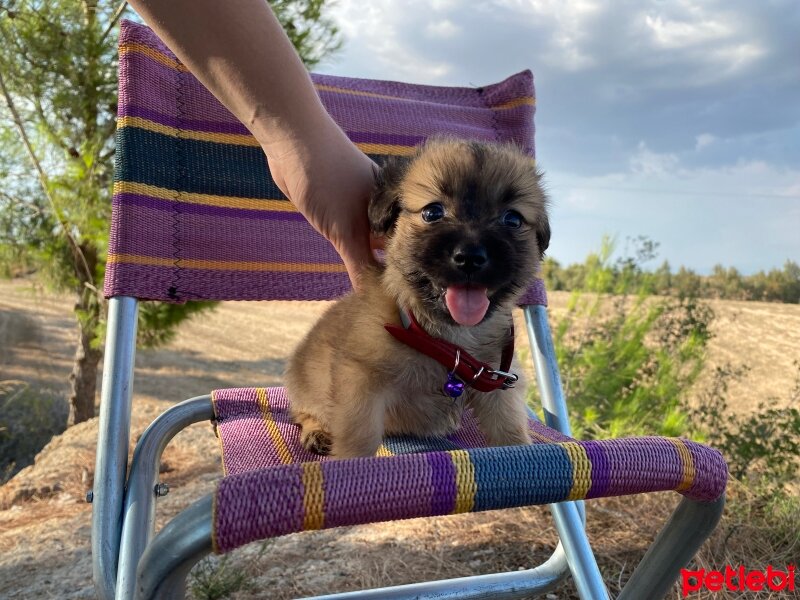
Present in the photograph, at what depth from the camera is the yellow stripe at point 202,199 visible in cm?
178

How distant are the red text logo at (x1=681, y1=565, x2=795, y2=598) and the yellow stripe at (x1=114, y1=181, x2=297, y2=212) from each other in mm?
1735

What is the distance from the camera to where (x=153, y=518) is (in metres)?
1.51

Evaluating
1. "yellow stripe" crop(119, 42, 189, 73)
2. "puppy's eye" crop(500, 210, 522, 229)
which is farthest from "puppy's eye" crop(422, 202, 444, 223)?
"yellow stripe" crop(119, 42, 189, 73)

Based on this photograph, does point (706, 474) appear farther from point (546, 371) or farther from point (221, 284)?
point (221, 284)

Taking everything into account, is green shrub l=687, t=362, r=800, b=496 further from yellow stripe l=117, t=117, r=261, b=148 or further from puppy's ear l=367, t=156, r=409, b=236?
yellow stripe l=117, t=117, r=261, b=148

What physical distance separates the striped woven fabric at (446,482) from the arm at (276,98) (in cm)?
72

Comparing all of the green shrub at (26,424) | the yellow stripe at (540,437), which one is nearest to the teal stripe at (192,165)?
the yellow stripe at (540,437)

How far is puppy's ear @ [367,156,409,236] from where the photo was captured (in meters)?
1.38

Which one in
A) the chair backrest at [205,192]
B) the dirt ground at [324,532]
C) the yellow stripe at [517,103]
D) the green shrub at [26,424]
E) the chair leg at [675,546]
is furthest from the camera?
the green shrub at [26,424]

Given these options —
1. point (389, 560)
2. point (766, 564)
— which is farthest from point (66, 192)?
point (766, 564)

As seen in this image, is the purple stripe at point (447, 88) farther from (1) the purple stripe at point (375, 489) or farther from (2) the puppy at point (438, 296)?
(1) the purple stripe at point (375, 489)

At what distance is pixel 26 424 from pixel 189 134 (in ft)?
14.1

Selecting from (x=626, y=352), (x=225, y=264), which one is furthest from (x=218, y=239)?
(x=626, y=352)

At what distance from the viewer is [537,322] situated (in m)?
2.04
